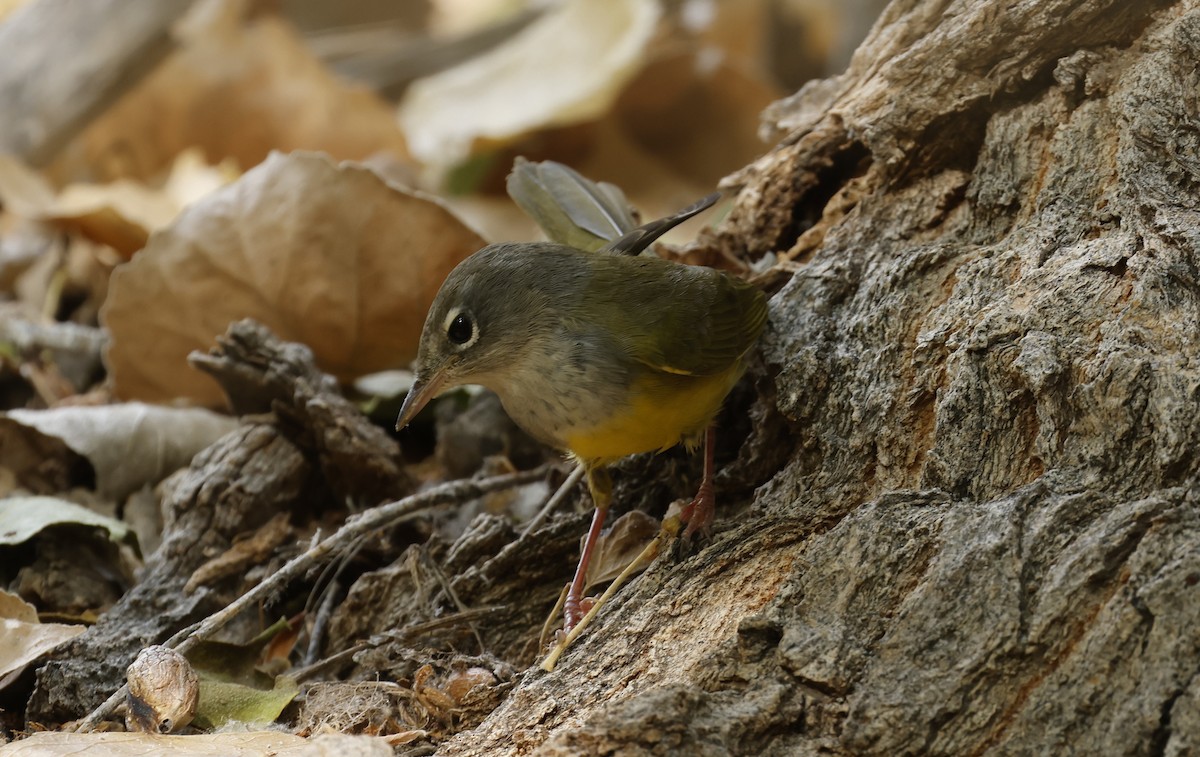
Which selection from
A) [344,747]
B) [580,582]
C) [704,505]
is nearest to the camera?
[344,747]

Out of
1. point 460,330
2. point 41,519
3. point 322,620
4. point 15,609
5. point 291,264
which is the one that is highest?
point 291,264

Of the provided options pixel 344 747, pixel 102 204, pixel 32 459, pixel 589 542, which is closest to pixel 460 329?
pixel 589 542

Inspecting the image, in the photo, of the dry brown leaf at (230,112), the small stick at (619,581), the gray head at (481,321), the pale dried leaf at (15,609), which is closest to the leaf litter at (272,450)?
the pale dried leaf at (15,609)

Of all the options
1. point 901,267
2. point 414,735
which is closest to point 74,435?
point 414,735

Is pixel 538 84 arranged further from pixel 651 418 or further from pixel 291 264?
pixel 651 418

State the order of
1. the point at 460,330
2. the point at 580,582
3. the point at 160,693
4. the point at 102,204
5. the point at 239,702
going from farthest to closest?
the point at 102,204, the point at 460,330, the point at 580,582, the point at 239,702, the point at 160,693

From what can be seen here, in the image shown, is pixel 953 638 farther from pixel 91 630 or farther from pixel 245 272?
pixel 245 272
